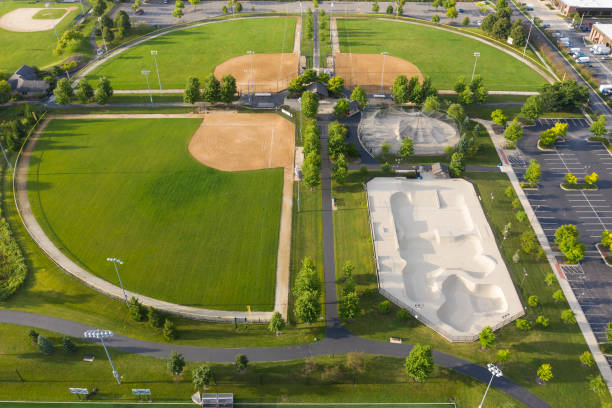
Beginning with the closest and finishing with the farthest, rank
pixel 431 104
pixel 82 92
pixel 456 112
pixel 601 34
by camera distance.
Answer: pixel 456 112 < pixel 431 104 < pixel 82 92 < pixel 601 34

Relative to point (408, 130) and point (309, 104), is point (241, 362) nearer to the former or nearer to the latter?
point (309, 104)

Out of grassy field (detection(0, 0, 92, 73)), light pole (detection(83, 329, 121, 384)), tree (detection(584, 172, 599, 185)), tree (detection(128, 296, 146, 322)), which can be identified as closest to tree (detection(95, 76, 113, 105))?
grassy field (detection(0, 0, 92, 73))

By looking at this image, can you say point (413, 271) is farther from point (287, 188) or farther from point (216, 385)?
point (216, 385)

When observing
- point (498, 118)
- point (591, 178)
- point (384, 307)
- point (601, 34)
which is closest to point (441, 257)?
point (384, 307)

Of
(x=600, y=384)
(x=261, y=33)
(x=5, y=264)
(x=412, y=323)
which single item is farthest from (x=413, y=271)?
(x=261, y=33)

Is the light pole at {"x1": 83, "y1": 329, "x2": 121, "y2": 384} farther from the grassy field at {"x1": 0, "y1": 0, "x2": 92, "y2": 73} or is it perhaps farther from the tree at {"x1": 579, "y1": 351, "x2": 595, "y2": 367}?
the grassy field at {"x1": 0, "y1": 0, "x2": 92, "y2": 73}

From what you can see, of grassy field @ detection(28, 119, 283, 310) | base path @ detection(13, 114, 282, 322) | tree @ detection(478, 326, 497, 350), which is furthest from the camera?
grassy field @ detection(28, 119, 283, 310)

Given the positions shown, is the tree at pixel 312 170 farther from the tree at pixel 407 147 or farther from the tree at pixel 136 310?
A: the tree at pixel 136 310
